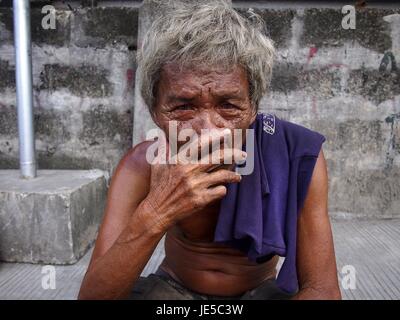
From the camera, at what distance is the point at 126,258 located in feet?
4.74

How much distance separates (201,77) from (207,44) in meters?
0.13

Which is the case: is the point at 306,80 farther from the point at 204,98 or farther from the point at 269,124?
the point at 204,98

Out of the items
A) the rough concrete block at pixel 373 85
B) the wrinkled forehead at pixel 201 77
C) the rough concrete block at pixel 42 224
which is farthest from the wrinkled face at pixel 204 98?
the rough concrete block at pixel 373 85

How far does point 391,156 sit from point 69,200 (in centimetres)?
322

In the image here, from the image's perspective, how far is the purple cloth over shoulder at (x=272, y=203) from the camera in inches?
61.6

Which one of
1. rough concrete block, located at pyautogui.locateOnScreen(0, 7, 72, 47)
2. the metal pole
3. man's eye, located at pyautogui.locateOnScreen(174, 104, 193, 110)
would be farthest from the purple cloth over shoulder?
rough concrete block, located at pyautogui.locateOnScreen(0, 7, 72, 47)

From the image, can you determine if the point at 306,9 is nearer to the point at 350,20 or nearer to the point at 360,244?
Answer: the point at 350,20

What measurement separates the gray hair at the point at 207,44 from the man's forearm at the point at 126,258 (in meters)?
0.53

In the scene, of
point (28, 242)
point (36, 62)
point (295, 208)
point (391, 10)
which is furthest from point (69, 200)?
point (391, 10)

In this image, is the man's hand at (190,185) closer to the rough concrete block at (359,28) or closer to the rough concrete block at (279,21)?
the rough concrete block at (279,21)

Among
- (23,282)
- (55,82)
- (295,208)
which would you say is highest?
(55,82)

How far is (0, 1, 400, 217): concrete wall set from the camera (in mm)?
4102

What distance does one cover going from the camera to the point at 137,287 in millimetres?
1715

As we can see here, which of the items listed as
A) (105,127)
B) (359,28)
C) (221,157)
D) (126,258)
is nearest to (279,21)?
(359,28)
